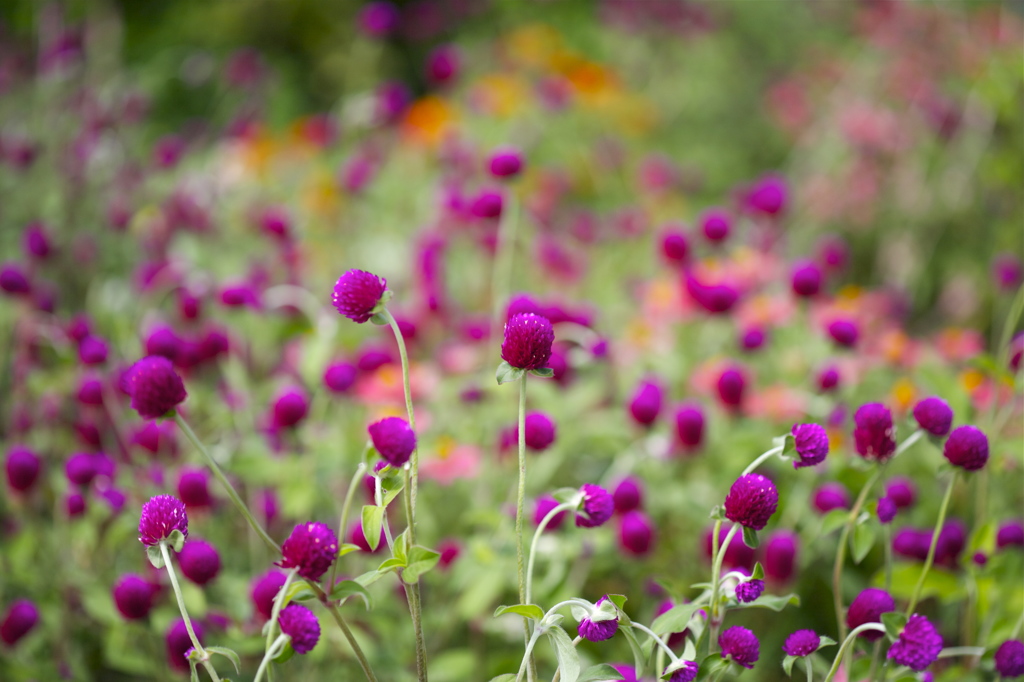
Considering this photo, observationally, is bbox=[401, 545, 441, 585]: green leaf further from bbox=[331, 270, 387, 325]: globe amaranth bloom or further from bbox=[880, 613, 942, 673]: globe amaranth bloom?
bbox=[880, 613, 942, 673]: globe amaranth bloom

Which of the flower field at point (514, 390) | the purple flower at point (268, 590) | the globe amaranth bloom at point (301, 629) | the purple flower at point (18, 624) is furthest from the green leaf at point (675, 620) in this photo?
the purple flower at point (18, 624)

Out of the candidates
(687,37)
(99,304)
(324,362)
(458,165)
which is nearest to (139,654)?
(324,362)

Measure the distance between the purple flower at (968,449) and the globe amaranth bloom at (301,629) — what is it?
69 cm

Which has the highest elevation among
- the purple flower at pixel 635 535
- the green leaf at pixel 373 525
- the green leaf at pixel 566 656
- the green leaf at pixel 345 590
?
the green leaf at pixel 373 525

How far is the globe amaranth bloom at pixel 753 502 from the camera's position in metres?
0.77

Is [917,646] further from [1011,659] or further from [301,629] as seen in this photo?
[301,629]

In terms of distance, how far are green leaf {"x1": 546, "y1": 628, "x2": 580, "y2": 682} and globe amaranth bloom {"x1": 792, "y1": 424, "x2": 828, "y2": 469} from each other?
0.94ft

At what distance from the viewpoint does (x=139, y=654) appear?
1356 millimetres

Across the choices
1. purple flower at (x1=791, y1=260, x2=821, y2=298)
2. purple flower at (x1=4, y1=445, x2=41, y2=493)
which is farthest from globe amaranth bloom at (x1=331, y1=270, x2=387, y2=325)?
purple flower at (x1=791, y1=260, x2=821, y2=298)

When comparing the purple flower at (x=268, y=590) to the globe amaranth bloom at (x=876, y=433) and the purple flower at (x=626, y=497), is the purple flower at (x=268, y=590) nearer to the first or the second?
the purple flower at (x=626, y=497)

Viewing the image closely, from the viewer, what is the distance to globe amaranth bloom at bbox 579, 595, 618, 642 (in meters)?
0.76

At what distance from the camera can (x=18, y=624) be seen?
122cm

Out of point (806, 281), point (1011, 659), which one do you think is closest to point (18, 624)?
point (1011, 659)

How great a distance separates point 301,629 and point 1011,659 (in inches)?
30.8
